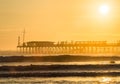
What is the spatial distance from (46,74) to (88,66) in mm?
11700

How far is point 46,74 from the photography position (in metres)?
43.4

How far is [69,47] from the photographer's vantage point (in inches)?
5025

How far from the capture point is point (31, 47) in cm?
12675

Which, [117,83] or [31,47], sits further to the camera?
[31,47]

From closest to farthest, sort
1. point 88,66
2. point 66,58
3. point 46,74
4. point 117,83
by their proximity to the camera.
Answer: point 117,83
point 46,74
point 88,66
point 66,58

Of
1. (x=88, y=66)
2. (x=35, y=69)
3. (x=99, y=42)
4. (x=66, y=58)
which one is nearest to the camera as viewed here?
(x=35, y=69)

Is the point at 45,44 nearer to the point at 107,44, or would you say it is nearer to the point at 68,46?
the point at 68,46

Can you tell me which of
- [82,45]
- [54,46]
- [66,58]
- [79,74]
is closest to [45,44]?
[54,46]

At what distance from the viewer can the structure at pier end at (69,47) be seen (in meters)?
124

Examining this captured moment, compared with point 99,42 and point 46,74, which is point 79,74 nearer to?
point 46,74

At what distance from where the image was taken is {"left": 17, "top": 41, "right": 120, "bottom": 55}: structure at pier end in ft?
405

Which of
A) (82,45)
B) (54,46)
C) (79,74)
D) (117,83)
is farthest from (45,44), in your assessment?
(117,83)

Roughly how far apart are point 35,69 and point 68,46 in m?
75.8

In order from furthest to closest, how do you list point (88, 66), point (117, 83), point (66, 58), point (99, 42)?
point (99, 42), point (66, 58), point (88, 66), point (117, 83)
